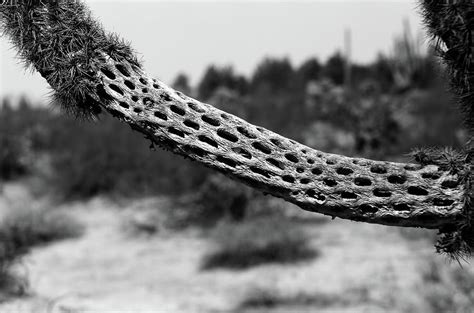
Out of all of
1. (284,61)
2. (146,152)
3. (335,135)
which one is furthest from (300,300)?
(284,61)

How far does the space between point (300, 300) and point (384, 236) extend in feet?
10.1

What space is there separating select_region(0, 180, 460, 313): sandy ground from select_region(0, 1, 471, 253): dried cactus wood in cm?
279

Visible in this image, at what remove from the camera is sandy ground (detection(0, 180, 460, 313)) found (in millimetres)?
6641

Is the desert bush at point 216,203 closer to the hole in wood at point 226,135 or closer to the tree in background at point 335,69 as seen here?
the hole in wood at point 226,135

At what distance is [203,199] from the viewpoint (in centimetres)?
1111

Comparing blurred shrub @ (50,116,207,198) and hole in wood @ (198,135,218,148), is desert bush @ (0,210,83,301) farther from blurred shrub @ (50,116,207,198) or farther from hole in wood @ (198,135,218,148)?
hole in wood @ (198,135,218,148)

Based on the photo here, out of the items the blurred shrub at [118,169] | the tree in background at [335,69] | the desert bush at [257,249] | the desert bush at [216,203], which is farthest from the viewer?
the tree in background at [335,69]

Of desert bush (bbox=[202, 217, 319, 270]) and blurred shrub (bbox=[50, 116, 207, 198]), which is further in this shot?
blurred shrub (bbox=[50, 116, 207, 198])

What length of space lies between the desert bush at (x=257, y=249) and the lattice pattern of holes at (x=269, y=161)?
18.2ft

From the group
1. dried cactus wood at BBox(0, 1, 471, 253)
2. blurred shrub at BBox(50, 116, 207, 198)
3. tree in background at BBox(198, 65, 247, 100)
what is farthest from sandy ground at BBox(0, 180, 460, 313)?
tree in background at BBox(198, 65, 247, 100)

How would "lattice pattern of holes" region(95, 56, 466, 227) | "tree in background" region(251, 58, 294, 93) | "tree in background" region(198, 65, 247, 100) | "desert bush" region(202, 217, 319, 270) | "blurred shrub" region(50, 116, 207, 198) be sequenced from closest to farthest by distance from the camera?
"lattice pattern of holes" region(95, 56, 466, 227), "desert bush" region(202, 217, 319, 270), "blurred shrub" region(50, 116, 207, 198), "tree in background" region(198, 65, 247, 100), "tree in background" region(251, 58, 294, 93)

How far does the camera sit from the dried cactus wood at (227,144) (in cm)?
279

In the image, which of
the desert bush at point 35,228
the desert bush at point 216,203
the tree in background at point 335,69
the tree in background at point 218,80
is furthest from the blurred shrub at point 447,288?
the tree in background at point 335,69

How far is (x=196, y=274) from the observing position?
26.9ft
